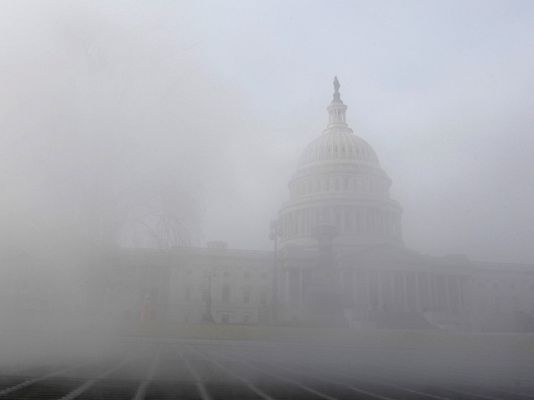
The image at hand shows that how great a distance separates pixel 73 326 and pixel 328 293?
125ft

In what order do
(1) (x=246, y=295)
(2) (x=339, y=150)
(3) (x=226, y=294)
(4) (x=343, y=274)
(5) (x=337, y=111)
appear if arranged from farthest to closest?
(5) (x=337, y=111) → (2) (x=339, y=150) → (1) (x=246, y=295) → (3) (x=226, y=294) → (4) (x=343, y=274)

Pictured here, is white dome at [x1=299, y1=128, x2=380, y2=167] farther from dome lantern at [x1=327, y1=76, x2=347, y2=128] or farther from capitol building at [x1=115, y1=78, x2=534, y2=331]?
dome lantern at [x1=327, y1=76, x2=347, y2=128]

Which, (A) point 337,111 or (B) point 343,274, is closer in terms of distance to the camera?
(B) point 343,274

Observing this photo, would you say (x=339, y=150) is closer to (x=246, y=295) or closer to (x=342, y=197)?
(x=342, y=197)

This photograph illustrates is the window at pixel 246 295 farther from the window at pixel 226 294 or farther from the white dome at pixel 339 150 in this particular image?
the white dome at pixel 339 150

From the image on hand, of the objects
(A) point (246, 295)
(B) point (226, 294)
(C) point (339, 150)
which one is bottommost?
(A) point (246, 295)

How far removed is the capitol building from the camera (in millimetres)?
50531

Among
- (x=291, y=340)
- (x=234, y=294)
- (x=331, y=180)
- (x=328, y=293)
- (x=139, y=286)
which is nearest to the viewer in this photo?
(x=139, y=286)

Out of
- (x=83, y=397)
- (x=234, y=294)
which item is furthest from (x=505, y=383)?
(x=234, y=294)

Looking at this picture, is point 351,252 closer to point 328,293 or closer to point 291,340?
point 328,293

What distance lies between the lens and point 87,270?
14.2 m

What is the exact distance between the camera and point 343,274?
64562 mm

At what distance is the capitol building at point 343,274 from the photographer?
1989 inches

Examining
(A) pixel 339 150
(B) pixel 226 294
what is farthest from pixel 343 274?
(A) pixel 339 150
